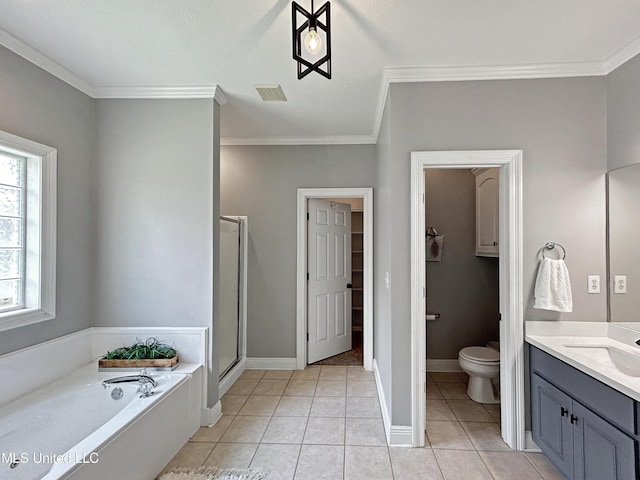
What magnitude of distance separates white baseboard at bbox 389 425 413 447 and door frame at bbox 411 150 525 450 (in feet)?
0.11

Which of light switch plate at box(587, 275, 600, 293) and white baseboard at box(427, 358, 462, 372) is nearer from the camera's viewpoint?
light switch plate at box(587, 275, 600, 293)

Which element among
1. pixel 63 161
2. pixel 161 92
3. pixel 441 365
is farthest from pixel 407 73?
pixel 441 365

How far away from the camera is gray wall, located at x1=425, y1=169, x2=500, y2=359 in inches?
143

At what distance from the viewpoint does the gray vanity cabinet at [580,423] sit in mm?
1448

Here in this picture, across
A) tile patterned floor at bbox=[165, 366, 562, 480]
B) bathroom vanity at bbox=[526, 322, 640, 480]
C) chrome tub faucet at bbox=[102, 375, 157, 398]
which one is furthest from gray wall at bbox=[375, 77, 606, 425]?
chrome tub faucet at bbox=[102, 375, 157, 398]

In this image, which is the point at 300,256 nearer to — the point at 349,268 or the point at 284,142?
the point at 349,268

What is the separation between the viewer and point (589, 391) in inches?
65.1

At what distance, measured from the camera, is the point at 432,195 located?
371cm

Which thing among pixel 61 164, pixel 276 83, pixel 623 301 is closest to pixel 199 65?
pixel 276 83

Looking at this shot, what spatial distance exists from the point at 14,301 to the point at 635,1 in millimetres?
3913

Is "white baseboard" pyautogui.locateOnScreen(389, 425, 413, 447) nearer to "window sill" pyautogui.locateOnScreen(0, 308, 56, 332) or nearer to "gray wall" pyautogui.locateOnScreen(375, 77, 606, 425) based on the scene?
"gray wall" pyautogui.locateOnScreen(375, 77, 606, 425)

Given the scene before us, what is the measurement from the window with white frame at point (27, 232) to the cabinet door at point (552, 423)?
10.7ft

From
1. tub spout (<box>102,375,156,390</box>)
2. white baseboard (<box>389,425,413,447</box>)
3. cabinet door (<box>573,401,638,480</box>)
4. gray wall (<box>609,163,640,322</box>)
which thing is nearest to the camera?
cabinet door (<box>573,401,638,480</box>)

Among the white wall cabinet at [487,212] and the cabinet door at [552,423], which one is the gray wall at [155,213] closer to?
the cabinet door at [552,423]
